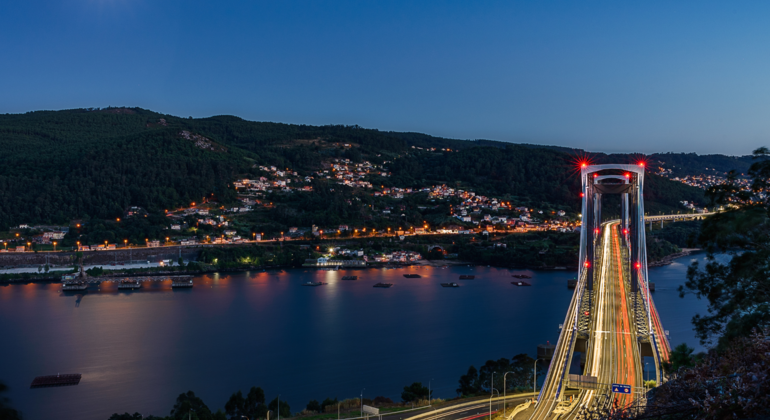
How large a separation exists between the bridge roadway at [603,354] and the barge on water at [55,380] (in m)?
6.15

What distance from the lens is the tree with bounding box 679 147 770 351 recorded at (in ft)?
11.0

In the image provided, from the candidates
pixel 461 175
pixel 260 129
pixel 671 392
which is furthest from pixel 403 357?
pixel 260 129

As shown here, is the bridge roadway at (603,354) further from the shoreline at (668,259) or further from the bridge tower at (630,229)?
the shoreline at (668,259)

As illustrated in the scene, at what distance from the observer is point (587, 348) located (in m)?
6.07

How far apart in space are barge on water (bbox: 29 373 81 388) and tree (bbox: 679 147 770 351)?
7.49 metres

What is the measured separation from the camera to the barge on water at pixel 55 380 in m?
8.13

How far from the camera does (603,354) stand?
577 centimetres

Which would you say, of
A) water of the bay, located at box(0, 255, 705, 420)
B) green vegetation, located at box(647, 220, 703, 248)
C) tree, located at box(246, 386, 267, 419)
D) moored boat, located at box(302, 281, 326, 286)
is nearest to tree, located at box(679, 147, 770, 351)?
water of the bay, located at box(0, 255, 705, 420)

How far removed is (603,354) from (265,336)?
664 centimetres

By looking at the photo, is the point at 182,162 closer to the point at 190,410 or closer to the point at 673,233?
the point at 673,233

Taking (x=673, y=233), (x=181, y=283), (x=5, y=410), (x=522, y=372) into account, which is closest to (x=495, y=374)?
(x=522, y=372)

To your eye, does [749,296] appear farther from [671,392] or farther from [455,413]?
[455,413]

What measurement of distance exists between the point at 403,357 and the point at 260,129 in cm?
3586

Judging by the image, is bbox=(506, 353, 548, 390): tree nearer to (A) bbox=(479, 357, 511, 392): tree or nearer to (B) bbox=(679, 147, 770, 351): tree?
(A) bbox=(479, 357, 511, 392): tree
